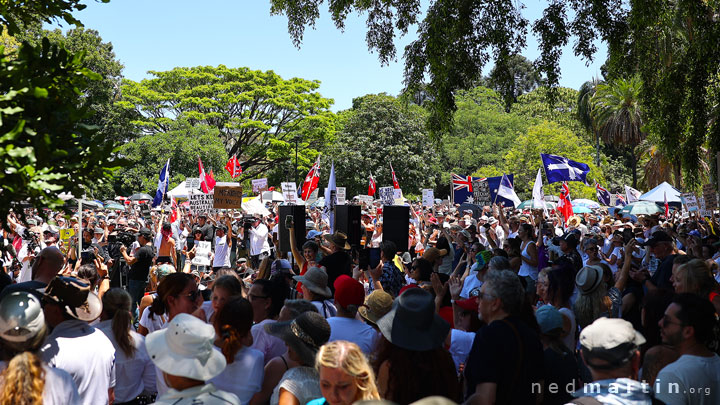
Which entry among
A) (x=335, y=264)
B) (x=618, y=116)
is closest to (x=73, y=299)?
(x=335, y=264)

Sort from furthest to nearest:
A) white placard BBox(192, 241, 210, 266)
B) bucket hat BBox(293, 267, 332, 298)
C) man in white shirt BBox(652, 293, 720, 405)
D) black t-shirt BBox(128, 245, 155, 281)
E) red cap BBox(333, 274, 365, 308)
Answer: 1. white placard BBox(192, 241, 210, 266)
2. black t-shirt BBox(128, 245, 155, 281)
3. bucket hat BBox(293, 267, 332, 298)
4. red cap BBox(333, 274, 365, 308)
5. man in white shirt BBox(652, 293, 720, 405)

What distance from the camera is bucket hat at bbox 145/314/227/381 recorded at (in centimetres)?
308

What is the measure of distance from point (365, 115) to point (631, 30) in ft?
129

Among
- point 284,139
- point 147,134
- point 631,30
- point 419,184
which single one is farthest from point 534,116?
point 631,30

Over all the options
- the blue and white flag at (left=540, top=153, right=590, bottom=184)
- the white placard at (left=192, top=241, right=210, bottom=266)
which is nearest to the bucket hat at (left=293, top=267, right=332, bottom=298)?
the white placard at (left=192, top=241, right=210, bottom=266)

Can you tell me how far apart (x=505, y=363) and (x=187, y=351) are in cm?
177

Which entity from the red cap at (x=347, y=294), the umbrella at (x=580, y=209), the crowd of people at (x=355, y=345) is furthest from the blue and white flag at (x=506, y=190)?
the red cap at (x=347, y=294)

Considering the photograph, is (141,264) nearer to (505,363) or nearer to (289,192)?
(289,192)

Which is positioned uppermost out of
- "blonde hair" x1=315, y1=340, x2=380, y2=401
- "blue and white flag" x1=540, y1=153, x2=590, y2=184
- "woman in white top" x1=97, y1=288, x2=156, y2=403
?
"blue and white flag" x1=540, y1=153, x2=590, y2=184

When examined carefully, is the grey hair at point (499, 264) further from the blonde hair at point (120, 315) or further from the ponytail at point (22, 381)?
the ponytail at point (22, 381)

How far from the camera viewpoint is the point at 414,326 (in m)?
3.76

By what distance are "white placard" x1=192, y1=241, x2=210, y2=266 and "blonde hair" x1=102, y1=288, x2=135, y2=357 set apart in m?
9.38

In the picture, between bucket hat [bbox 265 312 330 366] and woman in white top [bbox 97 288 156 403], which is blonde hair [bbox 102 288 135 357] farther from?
bucket hat [bbox 265 312 330 366]

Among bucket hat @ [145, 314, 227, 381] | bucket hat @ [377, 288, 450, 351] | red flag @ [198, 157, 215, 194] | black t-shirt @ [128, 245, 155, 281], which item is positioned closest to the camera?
bucket hat @ [145, 314, 227, 381]
